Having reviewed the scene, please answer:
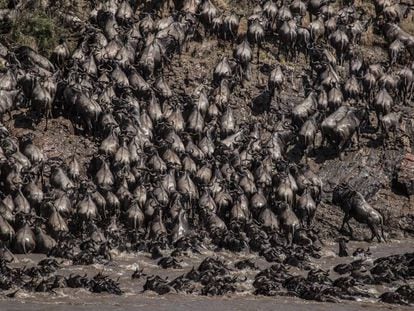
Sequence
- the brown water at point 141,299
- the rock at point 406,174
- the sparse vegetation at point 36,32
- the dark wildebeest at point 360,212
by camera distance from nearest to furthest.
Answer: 1. the brown water at point 141,299
2. the dark wildebeest at point 360,212
3. the rock at point 406,174
4. the sparse vegetation at point 36,32

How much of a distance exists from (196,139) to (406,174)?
610cm

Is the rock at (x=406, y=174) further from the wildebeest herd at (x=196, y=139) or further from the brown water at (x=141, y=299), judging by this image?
the brown water at (x=141, y=299)

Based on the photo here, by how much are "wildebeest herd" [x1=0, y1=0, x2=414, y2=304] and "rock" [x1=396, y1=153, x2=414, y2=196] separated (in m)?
0.84

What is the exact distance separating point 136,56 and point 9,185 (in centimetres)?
758

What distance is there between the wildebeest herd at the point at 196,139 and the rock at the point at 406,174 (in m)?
0.84

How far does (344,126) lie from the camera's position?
28250mm

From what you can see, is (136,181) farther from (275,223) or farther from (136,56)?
(136,56)

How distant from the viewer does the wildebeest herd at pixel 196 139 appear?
904 inches

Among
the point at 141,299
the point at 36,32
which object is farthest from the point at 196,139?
the point at 141,299

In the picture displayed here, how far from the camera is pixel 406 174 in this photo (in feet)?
91.8

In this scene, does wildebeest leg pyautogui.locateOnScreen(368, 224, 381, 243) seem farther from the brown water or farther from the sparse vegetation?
the sparse vegetation

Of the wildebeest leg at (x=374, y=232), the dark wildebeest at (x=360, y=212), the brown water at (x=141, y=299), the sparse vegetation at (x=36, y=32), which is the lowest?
the brown water at (x=141, y=299)

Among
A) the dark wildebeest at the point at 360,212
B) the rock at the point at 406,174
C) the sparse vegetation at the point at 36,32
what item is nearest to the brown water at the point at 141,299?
the dark wildebeest at the point at 360,212

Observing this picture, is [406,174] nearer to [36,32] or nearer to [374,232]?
[374,232]
